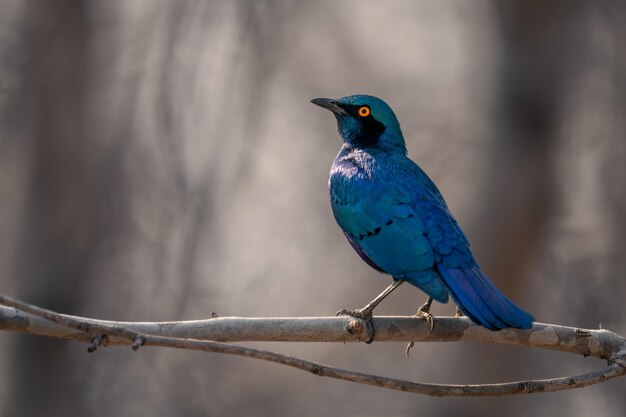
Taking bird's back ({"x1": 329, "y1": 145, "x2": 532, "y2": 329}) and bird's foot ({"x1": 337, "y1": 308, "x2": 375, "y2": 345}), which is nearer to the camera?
bird's back ({"x1": 329, "y1": 145, "x2": 532, "y2": 329})

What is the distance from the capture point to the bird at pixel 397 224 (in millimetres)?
4520

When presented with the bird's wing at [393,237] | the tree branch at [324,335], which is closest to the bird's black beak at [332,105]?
the bird's wing at [393,237]

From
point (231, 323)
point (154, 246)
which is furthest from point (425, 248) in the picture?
point (154, 246)

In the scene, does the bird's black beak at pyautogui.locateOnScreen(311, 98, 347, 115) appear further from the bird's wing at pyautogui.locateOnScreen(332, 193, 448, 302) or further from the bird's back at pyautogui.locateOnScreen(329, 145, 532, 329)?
the bird's wing at pyautogui.locateOnScreen(332, 193, 448, 302)

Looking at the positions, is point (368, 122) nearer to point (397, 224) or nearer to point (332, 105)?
point (332, 105)

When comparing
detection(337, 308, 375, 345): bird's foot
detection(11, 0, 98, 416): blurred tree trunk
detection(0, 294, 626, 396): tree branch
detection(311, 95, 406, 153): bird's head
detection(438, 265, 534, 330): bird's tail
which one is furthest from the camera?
detection(11, 0, 98, 416): blurred tree trunk

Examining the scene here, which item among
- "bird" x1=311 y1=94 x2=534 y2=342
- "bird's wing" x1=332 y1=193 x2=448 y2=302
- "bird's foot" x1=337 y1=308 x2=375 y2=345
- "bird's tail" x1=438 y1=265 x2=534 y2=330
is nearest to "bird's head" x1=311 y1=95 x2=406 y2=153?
"bird" x1=311 y1=94 x2=534 y2=342

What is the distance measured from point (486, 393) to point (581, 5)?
7.92 metres

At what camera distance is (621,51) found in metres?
11.2

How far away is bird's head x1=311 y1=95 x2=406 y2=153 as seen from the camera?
5.81 meters

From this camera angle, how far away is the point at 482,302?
4.39m

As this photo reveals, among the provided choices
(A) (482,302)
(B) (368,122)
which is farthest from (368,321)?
(B) (368,122)

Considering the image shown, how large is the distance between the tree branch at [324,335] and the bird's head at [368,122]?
141 cm

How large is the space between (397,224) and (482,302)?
2.97ft
